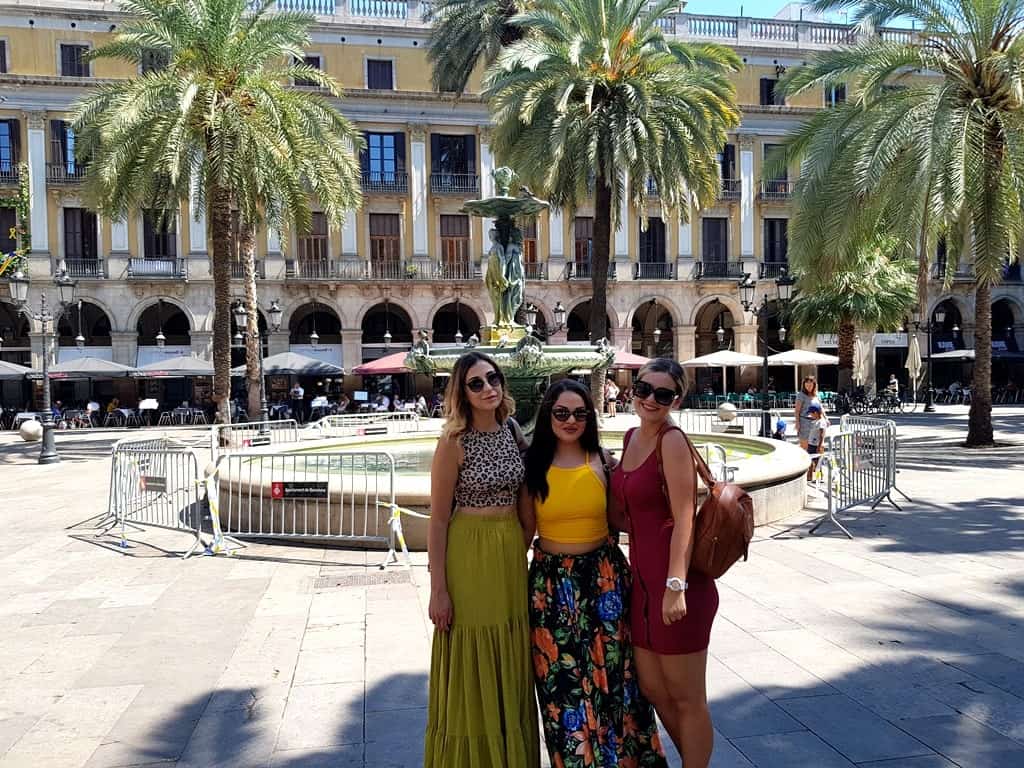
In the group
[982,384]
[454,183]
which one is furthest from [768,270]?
[982,384]

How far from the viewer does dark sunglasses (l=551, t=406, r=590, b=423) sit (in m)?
3.16

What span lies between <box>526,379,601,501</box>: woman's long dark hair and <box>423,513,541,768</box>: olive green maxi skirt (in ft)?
0.76

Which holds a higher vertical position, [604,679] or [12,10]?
[12,10]

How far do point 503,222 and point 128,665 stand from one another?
7244 mm

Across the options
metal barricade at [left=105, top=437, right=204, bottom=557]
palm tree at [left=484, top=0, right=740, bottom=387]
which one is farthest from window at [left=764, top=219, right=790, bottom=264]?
metal barricade at [left=105, top=437, right=204, bottom=557]

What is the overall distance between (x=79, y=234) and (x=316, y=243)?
9011 mm

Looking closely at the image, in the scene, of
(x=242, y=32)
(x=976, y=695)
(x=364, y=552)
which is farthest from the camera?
(x=242, y=32)

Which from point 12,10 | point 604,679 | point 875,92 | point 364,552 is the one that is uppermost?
point 12,10

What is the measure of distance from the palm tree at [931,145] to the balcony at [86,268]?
2633cm

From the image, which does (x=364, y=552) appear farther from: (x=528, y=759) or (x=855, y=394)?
(x=855, y=394)

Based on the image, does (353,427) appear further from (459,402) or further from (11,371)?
(11,371)

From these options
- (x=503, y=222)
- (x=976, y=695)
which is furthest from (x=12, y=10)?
(x=976, y=695)

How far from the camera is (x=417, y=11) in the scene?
3384 cm

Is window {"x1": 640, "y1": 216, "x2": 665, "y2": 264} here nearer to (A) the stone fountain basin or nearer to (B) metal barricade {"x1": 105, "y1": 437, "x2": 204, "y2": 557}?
(A) the stone fountain basin
